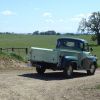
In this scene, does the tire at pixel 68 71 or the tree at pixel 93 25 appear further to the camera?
the tree at pixel 93 25

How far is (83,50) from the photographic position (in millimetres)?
21016

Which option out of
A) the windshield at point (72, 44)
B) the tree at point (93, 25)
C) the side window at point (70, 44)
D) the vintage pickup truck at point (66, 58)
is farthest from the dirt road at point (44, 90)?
the tree at point (93, 25)

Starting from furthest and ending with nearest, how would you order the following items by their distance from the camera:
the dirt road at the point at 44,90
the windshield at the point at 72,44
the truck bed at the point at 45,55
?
the windshield at the point at 72,44, the truck bed at the point at 45,55, the dirt road at the point at 44,90

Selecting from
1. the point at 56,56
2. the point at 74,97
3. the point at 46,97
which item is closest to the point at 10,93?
the point at 46,97

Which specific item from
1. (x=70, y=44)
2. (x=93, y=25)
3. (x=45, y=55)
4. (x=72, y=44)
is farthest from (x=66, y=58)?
(x=93, y=25)

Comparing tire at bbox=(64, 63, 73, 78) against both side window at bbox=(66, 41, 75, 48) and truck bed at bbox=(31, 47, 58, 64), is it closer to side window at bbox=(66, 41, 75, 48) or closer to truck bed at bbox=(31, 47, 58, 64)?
truck bed at bbox=(31, 47, 58, 64)

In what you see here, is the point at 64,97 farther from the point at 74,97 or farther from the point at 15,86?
the point at 15,86

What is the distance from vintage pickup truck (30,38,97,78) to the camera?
63.0ft

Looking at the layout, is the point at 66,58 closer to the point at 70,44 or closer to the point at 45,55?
the point at 45,55

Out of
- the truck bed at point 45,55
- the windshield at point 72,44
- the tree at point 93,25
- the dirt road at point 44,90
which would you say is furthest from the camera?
the tree at point 93,25

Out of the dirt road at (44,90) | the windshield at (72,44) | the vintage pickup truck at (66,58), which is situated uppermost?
the windshield at (72,44)

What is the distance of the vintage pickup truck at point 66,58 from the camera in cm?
1920

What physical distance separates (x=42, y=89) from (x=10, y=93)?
172cm

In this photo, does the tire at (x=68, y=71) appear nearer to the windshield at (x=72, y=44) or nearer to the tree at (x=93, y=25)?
the windshield at (x=72, y=44)
